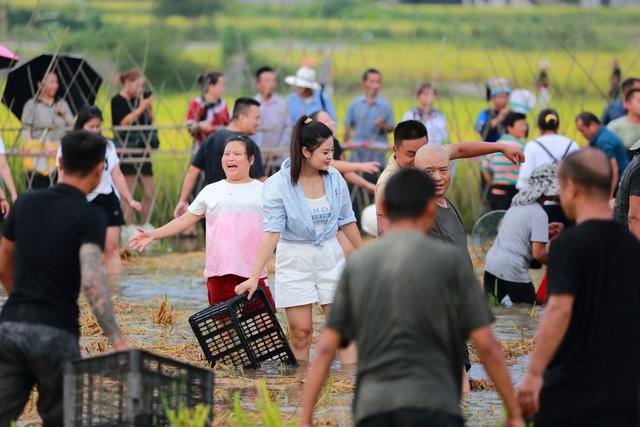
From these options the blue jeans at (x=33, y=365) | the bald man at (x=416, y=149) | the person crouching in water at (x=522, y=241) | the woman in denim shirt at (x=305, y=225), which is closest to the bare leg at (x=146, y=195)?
the person crouching in water at (x=522, y=241)

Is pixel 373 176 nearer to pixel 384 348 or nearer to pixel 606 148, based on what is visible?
pixel 606 148

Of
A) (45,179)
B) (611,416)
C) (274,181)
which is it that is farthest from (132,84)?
(611,416)

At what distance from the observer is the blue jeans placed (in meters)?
6.00

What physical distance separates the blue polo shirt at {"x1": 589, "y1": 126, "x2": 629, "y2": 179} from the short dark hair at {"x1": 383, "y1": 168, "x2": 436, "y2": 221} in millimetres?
8946

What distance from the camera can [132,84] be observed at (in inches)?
636

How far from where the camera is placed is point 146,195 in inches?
647

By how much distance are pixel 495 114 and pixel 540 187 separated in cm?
575

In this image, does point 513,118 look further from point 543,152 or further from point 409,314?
point 409,314

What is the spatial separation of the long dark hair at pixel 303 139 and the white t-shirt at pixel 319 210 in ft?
0.60

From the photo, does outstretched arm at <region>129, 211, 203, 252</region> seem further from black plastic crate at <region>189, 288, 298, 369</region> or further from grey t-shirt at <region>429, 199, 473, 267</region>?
grey t-shirt at <region>429, 199, 473, 267</region>

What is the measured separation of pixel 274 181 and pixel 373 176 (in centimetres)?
737

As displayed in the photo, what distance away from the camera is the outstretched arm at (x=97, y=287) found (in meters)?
5.93

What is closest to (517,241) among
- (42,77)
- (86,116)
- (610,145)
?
(610,145)

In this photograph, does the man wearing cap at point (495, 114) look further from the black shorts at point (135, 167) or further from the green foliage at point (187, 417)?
the green foliage at point (187, 417)
